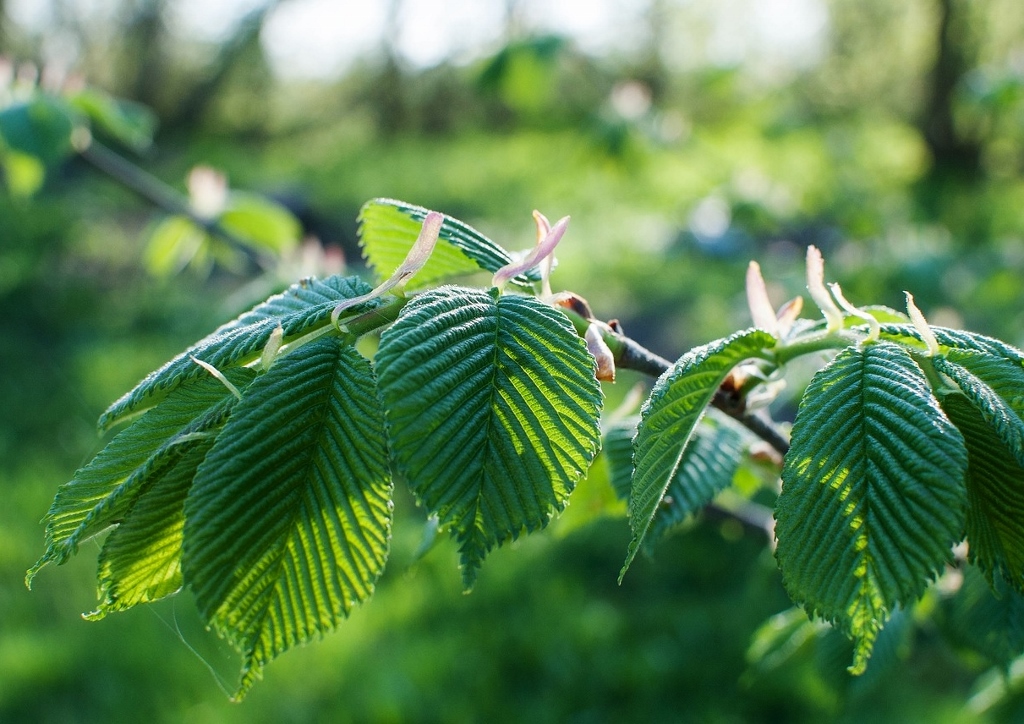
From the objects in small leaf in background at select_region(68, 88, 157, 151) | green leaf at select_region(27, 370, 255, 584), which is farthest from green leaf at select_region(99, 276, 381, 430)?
small leaf in background at select_region(68, 88, 157, 151)

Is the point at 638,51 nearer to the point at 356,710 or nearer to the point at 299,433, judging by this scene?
the point at 356,710

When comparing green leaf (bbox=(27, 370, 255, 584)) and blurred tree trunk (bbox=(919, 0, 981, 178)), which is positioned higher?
green leaf (bbox=(27, 370, 255, 584))

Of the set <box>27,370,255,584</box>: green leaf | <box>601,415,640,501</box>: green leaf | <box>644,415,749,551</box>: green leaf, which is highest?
<box>27,370,255,584</box>: green leaf

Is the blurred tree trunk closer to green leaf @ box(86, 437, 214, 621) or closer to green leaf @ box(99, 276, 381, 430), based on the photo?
green leaf @ box(99, 276, 381, 430)

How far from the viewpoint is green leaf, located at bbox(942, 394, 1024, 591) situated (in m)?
0.54

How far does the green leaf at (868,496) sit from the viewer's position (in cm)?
50

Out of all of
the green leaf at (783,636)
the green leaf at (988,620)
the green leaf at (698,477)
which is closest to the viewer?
the green leaf at (698,477)

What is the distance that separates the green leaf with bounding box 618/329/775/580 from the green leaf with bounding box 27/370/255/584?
249mm

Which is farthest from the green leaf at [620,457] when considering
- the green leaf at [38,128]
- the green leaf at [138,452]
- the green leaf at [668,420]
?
the green leaf at [38,128]

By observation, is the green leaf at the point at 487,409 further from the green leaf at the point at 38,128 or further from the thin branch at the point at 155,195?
the green leaf at the point at 38,128

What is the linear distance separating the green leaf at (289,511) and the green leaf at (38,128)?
148 centimetres

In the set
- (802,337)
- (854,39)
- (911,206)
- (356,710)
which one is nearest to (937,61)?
(854,39)

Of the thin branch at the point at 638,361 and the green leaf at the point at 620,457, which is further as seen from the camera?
the green leaf at the point at 620,457

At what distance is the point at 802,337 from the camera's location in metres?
0.63
